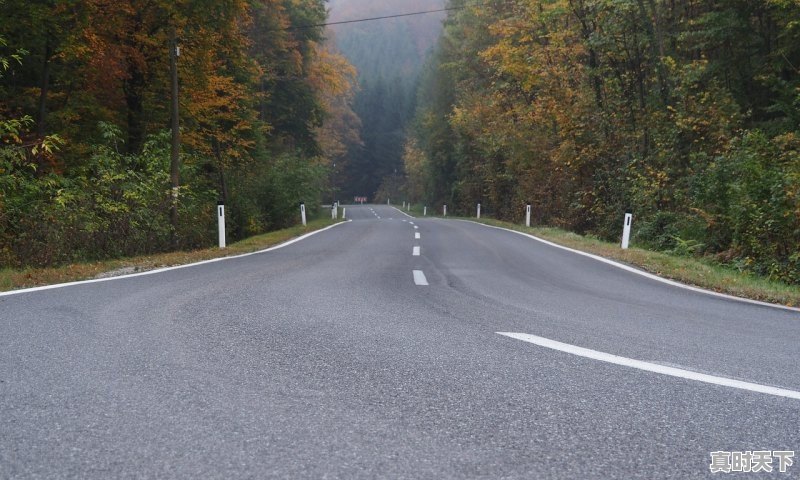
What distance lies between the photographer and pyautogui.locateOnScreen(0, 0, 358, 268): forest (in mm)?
10808

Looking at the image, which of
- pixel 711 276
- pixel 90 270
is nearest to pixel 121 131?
pixel 90 270

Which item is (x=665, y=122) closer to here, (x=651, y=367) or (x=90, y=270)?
(x=651, y=367)

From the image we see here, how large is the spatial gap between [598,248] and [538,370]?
10903mm

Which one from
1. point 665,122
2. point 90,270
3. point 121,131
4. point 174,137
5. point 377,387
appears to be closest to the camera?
point 377,387

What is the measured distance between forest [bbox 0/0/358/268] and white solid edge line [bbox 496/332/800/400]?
9.37 metres

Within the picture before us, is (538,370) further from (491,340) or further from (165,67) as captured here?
(165,67)

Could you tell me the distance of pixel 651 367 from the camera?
3.64 metres

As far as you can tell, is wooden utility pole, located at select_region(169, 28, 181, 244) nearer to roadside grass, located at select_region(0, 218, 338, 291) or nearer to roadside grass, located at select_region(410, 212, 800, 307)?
roadside grass, located at select_region(0, 218, 338, 291)

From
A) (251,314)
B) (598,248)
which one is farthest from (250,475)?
(598,248)

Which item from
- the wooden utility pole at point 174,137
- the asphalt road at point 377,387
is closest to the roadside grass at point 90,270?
the asphalt road at point 377,387

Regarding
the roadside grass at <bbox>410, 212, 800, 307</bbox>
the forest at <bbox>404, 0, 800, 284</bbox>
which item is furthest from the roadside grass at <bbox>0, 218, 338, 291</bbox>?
the forest at <bbox>404, 0, 800, 284</bbox>

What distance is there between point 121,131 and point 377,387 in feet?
49.6

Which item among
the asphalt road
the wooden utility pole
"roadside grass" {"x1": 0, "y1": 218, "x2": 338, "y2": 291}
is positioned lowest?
"roadside grass" {"x1": 0, "y1": 218, "x2": 338, "y2": 291}

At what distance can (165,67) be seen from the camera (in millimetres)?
17156
